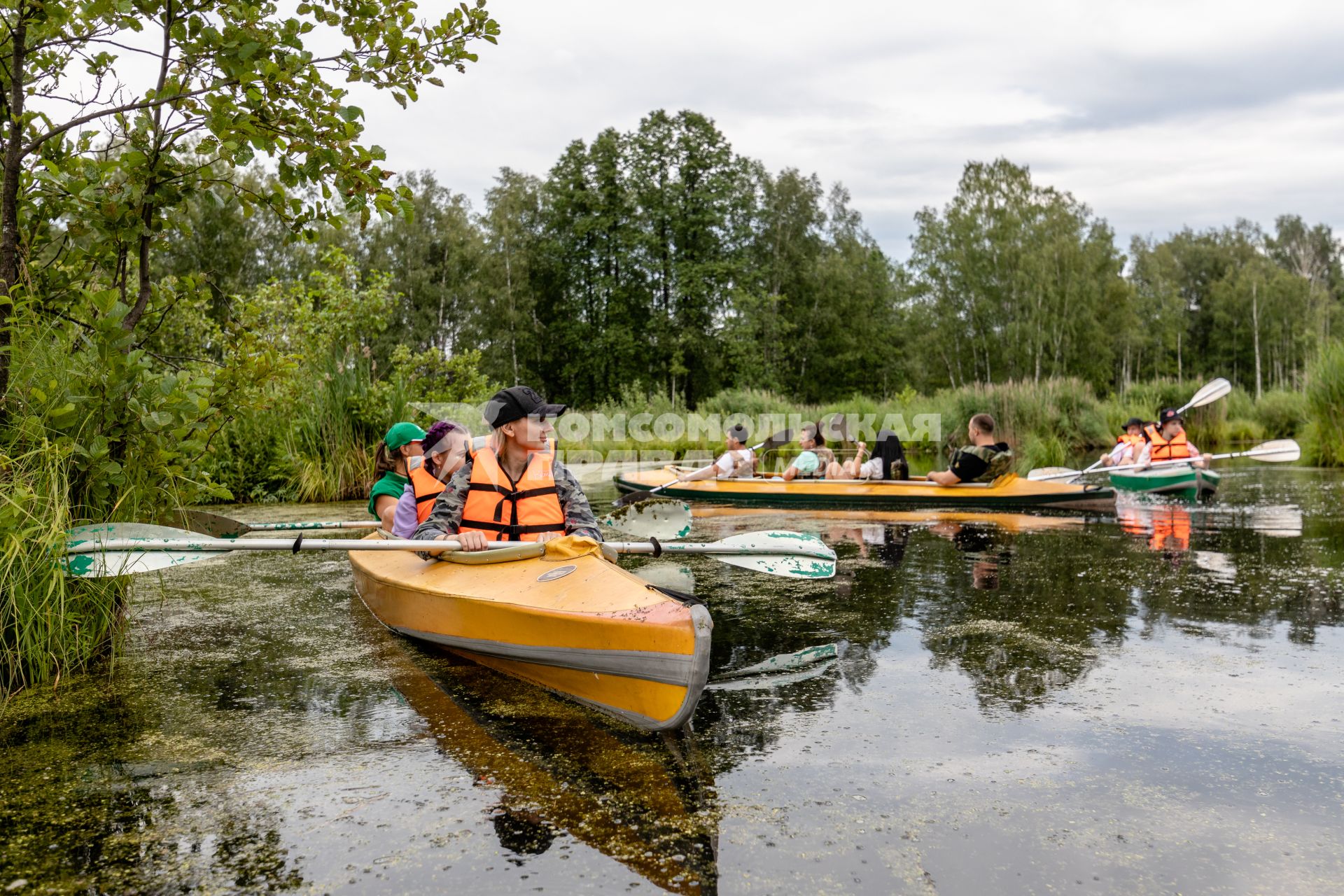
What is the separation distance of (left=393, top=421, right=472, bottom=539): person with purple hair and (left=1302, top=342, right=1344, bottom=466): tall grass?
495 inches

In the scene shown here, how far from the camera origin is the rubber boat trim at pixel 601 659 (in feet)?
10.1

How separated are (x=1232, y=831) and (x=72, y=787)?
3236 mm

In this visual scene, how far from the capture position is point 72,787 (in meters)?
2.84

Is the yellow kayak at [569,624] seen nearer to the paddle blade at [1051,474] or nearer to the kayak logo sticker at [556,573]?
the kayak logo sticker at [556,573]

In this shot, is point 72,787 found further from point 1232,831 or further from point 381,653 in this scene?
point 1232,831

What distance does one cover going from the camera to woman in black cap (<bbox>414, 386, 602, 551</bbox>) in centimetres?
419

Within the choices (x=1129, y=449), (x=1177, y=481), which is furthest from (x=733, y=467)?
(x=1129, y=449)

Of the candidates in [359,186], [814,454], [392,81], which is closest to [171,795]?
[359,186]

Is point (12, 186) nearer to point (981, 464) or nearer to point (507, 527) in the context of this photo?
point (507, 527)

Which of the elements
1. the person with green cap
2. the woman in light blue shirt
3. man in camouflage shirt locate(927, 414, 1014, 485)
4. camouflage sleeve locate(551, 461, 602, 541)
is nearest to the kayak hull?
man in camouflage shirt locate(927, 414, 1014, 485)

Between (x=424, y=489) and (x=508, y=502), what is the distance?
3.72ft

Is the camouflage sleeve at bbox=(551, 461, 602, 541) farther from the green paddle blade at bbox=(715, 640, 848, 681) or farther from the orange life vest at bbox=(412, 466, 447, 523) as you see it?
the orange life vest at bbox=(412, 466, 447, 523)

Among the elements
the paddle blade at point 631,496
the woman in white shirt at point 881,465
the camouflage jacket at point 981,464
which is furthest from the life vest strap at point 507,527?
the woman in white shirt at point 881,465

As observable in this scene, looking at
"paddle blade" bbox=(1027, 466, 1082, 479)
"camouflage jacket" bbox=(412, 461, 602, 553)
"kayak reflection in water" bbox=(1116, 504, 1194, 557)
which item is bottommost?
"kayak reflection in water" bbox=(1116, 504, 1194, 557)
